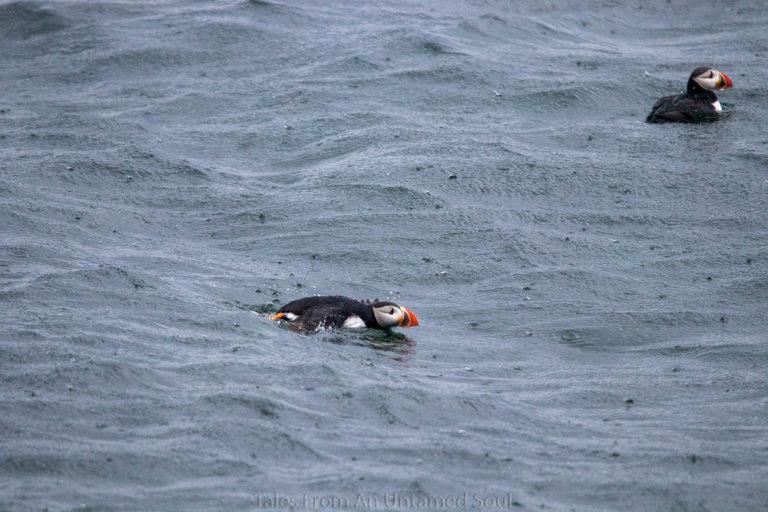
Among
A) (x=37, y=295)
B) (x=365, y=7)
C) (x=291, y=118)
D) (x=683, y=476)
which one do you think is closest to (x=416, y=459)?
(x=683, y=476)

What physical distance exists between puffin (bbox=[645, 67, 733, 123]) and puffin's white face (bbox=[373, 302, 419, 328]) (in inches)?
279

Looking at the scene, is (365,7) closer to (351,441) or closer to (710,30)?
(710,30)

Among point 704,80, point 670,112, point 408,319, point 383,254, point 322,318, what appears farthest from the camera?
point 704,80

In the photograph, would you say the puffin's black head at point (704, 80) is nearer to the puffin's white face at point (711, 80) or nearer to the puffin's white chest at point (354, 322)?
the puffin's white face at point (711, 80)

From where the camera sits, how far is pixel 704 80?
16188 mm

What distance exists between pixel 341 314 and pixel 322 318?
21cm

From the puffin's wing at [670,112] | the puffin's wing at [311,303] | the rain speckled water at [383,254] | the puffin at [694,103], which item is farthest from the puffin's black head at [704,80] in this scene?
the puffin's wing at [311,303]

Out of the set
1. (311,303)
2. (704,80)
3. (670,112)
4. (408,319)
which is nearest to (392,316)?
(408,319)

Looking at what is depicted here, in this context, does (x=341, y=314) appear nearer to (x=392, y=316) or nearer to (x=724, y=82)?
(x=392, y=316)

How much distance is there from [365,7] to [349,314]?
38.6ft

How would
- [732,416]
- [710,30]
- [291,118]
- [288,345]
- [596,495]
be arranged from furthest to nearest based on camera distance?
[710,30]
[291,118]
[288,345]
[732,416]
[596,495]

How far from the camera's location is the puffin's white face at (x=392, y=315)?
1030 cm

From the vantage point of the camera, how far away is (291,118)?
16.5 meters

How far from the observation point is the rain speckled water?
7.96m
